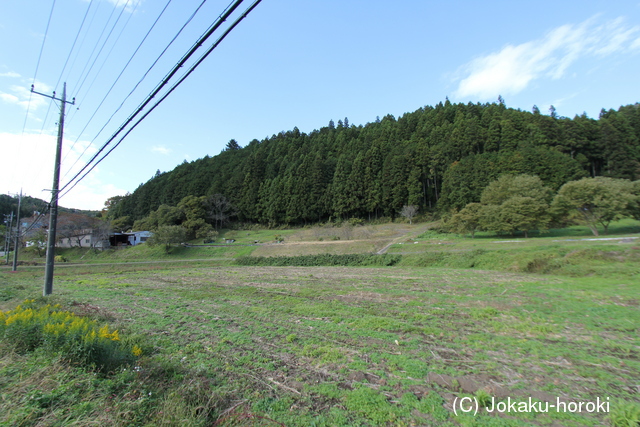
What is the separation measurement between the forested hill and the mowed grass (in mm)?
34668

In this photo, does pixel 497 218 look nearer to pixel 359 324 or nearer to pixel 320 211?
pixel 359 324

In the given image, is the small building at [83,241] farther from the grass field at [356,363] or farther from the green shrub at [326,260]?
the grass field at [356,363]

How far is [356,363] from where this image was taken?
4.30 m

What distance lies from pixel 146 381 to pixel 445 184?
44.4 meters

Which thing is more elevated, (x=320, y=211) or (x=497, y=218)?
Answer: (x=320, y=211)

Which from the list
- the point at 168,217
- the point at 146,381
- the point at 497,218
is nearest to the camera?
the point at 146,381

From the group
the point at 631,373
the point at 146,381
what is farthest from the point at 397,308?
the point at 146,381

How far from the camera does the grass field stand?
2.76m

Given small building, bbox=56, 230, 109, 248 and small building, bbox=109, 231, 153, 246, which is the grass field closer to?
small building, bbox=56, 230, 109, 248

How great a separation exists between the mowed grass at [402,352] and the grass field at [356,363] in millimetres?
24

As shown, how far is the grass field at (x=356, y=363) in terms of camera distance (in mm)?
2762

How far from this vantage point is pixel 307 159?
6081cm

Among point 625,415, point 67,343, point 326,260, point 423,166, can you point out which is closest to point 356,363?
point 625,415

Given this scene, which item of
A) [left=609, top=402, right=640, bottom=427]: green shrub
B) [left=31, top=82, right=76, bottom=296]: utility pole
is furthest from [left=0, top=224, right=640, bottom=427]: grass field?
[left=31, top=82, right=76, bottom=296]: utility pole
